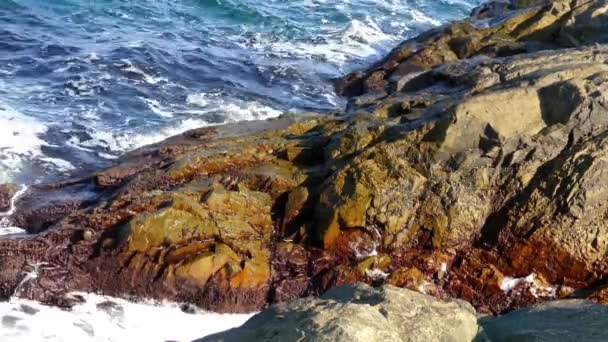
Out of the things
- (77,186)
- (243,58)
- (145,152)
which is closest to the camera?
(77,186)

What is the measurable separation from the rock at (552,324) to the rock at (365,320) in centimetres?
28

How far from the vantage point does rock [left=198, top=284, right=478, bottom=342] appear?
5.61 meters

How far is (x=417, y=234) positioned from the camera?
12.2m

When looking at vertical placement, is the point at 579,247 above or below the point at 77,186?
above

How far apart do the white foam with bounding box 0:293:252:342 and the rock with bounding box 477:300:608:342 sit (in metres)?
5.49

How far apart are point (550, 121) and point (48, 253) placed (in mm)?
9330

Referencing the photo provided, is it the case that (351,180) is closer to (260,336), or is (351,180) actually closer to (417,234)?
(417,234)

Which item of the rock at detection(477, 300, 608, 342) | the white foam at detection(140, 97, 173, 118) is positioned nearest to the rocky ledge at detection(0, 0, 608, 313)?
the rock at detection(477, 300, 608, 342)

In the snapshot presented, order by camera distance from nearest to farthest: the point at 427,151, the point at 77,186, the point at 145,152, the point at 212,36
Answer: the point at 427,151 < the point at 77,186 < the point at 145,152 < the point at 212,36

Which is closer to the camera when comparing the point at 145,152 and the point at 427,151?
the point at 427,151

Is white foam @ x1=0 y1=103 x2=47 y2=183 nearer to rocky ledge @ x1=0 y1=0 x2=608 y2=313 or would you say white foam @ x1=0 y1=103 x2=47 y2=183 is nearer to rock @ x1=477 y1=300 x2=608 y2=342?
rocky ledge @ x1=0 y1=0 x2=608 y2=313

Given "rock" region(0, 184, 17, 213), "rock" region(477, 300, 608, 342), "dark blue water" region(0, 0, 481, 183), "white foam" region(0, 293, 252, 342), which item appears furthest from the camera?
"dark blue water" region(0, 0, 481, 183)

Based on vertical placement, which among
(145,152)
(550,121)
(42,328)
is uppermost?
(550,121)

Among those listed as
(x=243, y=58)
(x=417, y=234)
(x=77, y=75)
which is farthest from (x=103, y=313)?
(x=243, y=58)
